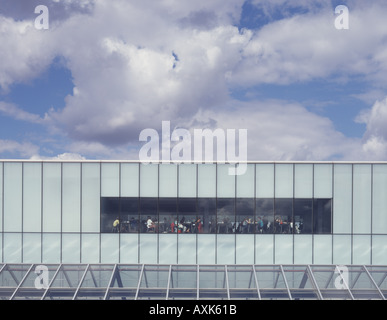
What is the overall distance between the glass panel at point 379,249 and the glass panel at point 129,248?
15.2 m

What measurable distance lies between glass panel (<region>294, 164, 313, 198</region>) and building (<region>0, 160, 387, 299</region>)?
64mm

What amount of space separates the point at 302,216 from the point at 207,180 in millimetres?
6513

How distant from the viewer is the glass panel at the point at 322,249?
92.3 feet

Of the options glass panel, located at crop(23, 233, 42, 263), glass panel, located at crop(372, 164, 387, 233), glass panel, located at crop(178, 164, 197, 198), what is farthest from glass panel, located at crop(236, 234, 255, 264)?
glass panel, located at crop(23, 233, 42, 263)

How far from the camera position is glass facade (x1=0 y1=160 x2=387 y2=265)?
28141mm

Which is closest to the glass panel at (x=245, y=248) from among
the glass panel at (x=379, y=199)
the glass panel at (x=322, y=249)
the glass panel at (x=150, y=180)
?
the glass panel at (x=322, y=249)

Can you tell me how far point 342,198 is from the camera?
2839 centimetres

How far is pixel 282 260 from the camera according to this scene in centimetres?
2806

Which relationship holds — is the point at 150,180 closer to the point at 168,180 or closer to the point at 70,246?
the point at 168,180

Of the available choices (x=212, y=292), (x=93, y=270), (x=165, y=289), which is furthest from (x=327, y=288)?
(x=93, y=270)

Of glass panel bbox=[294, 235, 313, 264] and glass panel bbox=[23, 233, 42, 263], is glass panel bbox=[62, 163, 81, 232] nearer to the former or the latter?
glass panel bbox=[23, 233, 42, 263]

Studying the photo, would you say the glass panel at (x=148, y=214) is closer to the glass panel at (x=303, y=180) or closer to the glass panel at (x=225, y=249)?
the glass panel at (x=225, y=249)

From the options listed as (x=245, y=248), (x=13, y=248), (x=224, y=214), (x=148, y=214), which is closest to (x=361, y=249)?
(x=245, y=248)

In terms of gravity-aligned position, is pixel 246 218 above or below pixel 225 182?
below
